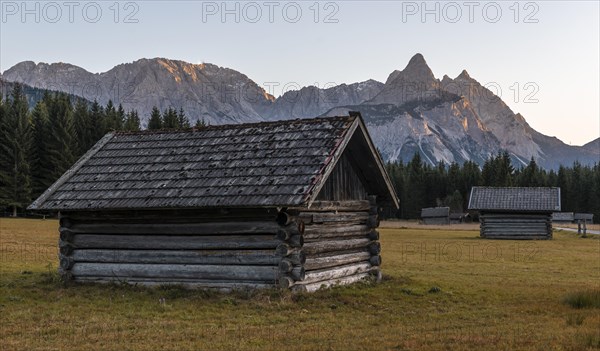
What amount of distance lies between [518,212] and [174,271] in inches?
1756

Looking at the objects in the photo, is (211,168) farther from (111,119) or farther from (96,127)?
(111,119)

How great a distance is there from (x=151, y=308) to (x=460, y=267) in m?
16.1

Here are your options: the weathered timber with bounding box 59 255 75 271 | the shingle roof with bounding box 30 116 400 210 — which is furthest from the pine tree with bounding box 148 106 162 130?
the weathered timber with bounding box 59 255 75 271

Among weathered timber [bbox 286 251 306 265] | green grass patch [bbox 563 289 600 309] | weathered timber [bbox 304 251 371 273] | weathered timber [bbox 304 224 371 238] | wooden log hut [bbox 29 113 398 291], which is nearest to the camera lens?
green grass patch [bbox 563 289 600 309]

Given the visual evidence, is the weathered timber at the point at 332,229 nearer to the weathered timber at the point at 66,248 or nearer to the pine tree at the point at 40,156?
the weathered timber at the point at 66,248

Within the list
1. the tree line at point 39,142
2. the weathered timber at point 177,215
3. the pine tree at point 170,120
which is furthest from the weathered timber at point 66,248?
the pine tree at point 170,120

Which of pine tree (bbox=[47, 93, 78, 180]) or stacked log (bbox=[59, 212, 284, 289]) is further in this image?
pine tree (bbox=[47, 93, 78, 180])

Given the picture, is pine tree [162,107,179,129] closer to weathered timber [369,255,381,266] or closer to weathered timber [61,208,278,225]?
weathered timber [61,208,278,225]

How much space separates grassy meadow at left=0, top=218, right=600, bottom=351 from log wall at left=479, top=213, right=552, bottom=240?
3404 centimetres

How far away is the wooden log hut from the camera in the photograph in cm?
1650

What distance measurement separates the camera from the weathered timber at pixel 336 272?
669 inches

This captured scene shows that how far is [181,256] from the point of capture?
58.0ft

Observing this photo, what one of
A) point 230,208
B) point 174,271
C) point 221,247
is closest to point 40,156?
point 174,271

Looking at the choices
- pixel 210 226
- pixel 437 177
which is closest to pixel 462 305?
pixel 210 226
